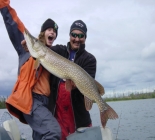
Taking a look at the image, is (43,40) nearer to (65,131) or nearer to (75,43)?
(75,43)

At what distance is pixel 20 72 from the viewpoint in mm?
3695

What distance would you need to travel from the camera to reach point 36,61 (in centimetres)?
369

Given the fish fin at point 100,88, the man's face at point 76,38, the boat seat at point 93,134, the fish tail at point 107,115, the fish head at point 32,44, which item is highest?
the man's face at point 76,38

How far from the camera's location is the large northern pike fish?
372 cm

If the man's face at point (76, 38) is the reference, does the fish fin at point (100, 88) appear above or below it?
below

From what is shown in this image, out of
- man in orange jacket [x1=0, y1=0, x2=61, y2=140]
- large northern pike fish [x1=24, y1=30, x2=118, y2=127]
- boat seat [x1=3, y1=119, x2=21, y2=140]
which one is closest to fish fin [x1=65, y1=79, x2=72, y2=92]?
large northern pike fish [x1=24, y1=30, x2=118, y2=127]

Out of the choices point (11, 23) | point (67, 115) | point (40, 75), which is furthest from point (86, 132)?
point (11, 23)

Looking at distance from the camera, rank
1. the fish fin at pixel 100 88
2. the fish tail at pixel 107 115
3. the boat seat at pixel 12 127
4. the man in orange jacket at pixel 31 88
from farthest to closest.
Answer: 1. the boat seat at pixel 12 127
2. the fish fin at pixel 100 88
3. the fish tail at pixel 107 115
4. the man in orange jacket at pixel 31 88

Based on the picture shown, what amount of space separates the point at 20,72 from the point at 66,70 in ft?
2.24

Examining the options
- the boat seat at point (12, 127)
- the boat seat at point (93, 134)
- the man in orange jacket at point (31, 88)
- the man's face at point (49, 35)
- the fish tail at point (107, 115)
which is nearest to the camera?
the man in orange jacket at point (31, 88)

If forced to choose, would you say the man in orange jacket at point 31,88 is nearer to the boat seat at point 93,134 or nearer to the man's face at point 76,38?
the man's face at point 76,38

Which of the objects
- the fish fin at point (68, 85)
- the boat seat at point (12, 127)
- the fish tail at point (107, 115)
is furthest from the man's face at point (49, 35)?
the boat seat at point (12, 127)

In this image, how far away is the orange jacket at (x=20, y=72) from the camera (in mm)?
3424

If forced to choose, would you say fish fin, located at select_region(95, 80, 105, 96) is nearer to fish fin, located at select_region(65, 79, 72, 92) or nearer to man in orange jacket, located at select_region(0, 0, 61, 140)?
fish fin, located at select_region(65, 79, 72, 92)
